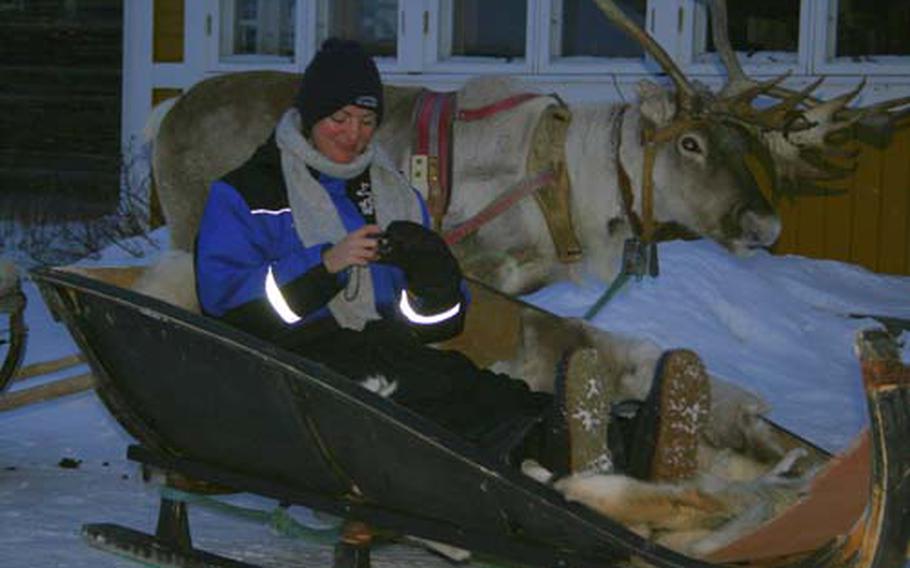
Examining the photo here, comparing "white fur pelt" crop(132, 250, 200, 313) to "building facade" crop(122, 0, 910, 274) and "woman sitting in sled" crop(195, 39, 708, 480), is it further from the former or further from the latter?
"building facade" crop(122, 0, 910, 274)

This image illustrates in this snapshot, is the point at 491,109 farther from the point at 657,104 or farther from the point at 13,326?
the point at 13,326

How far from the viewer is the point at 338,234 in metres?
4.07

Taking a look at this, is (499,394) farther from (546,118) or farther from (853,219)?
(853,219)

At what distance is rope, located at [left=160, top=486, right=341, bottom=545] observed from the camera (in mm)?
3524

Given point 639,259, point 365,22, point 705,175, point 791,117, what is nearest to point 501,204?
point 639,259

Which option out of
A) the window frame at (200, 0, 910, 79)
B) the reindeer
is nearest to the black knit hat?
the reindeer

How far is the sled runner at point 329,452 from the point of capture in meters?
2.78

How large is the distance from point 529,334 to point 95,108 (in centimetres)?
1018

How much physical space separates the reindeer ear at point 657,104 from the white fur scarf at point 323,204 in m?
2.76

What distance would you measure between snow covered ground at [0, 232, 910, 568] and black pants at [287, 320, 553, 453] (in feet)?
3.50

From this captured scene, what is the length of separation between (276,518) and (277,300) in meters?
0.48

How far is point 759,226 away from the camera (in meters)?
6.84

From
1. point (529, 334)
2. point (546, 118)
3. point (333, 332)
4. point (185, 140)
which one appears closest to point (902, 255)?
point (546, 118)

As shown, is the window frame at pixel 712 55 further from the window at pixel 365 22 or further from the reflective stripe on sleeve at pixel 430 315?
the reflective stripe on sleeve at pixel 430 315
